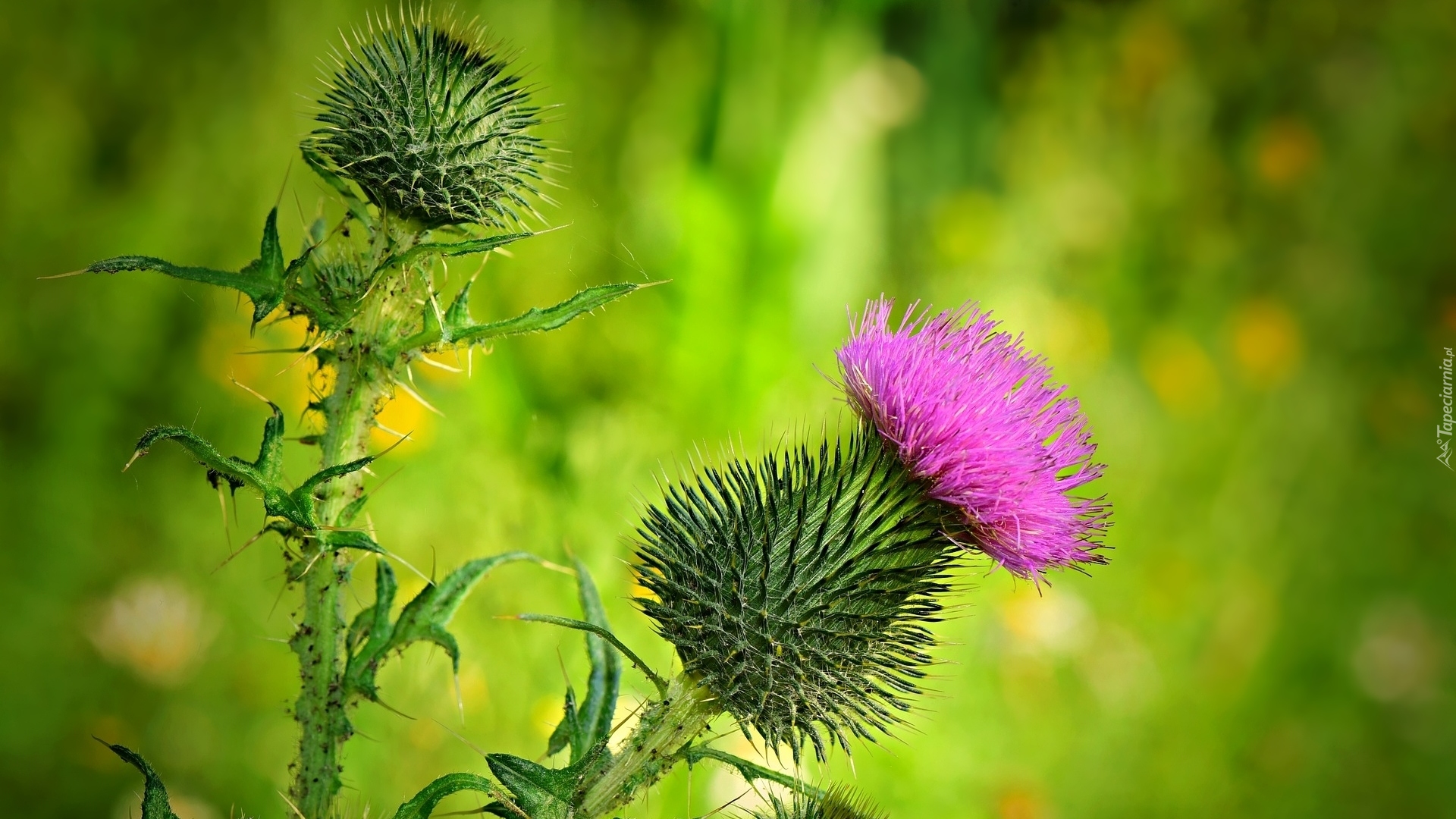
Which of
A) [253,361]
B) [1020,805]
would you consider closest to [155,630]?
[253,361]

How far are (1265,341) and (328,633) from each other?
2.79 metres

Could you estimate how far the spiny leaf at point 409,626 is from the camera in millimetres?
1070

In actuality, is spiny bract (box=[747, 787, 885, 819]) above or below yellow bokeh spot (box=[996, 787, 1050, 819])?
below

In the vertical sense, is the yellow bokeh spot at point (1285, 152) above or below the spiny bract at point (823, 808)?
above

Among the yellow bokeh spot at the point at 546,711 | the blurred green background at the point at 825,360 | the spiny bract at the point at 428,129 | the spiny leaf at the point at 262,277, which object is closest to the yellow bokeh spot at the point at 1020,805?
the blurred green background at the point at 825,360

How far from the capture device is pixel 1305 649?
279cm

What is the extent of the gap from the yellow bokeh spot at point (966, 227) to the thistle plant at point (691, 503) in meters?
1.62

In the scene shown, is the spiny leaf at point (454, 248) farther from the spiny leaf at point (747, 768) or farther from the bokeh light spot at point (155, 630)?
the bokeh light spot at point (155, 630)

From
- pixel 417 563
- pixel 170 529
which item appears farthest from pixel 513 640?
pixel 170 529

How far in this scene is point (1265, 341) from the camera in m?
3.01

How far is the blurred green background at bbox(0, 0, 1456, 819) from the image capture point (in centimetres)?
172

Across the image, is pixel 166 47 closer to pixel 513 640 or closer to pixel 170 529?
pixel 170 529

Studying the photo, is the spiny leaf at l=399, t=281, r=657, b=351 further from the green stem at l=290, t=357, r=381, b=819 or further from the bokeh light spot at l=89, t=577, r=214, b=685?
the bokeh light spot at l=89, t=577, r=214, b=685

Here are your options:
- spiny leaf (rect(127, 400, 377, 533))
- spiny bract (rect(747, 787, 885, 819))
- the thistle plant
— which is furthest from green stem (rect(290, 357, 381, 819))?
spiny bract (rect(747, 787, 885, 819))
